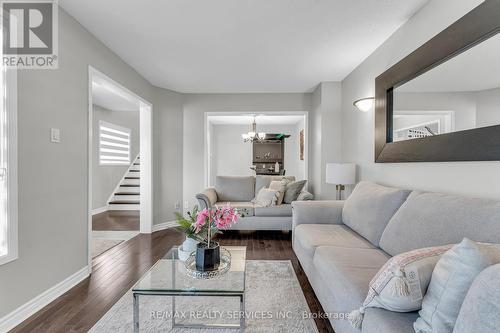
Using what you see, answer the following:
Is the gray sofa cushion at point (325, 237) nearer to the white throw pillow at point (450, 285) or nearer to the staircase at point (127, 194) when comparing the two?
the white throw pillow at point (450, 285)

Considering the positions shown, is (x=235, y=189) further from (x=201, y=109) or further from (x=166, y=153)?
(x=201, y=109)

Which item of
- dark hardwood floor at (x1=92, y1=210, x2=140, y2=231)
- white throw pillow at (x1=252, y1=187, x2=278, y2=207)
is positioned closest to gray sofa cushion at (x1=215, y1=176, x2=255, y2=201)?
white throw pillow at (x1=252, y1=187, x2=278, y2=207)

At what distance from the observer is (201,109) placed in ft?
15.5

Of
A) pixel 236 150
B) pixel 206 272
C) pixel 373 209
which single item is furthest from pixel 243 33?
pixel 236 150

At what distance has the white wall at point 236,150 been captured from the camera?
7898mm

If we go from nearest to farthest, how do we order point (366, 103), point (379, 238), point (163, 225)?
point (379, 238)
point (366, 103)
point (163, 225)

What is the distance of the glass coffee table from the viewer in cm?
142

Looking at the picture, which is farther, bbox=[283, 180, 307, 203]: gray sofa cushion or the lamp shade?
bbox=[283, 180, 307, 203]: gray sofa cushion

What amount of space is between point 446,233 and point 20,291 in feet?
9.57

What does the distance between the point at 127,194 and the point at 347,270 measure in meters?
5.86

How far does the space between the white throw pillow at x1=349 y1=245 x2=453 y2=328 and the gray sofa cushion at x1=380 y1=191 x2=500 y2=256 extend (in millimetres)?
348

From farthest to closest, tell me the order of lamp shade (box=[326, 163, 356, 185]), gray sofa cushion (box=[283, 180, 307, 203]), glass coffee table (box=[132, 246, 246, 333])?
gray sofa cushion (box=[283, 180, 307, 203])
lamp shade (box=[326, 163, 356, 185])
glass coffee table (box=[132, 246, 246, 333])

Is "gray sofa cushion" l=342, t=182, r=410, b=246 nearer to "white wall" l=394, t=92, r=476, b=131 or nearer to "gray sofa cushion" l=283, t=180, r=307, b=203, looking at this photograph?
"white wall" l=394, t=92, r=476, b=131

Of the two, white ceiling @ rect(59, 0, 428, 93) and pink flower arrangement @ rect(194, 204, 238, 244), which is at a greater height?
white ceiling @ rect(59, 0, 428, 93)
